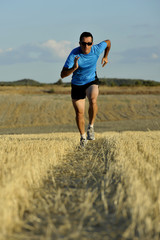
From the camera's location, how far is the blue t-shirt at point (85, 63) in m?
6.45

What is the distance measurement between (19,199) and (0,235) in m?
0.71

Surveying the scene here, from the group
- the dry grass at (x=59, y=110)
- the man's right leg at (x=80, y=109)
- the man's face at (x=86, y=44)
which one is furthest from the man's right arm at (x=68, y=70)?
the dry grass at (x=59, y=110)

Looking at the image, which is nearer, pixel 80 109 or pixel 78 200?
pixel 78 200

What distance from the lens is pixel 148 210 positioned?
2045mm

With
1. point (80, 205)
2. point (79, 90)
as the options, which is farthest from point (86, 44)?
point (80, 205)

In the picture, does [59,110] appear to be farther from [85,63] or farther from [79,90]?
[85,63]

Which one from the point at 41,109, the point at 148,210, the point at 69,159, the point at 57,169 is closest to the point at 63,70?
the point at 69,159

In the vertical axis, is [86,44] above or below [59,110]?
above

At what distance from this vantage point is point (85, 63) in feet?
22.0

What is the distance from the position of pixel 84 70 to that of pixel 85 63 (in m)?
0.18

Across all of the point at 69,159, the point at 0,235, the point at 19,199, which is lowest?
the point at 69,159

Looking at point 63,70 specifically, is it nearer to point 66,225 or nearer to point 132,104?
point 66,225

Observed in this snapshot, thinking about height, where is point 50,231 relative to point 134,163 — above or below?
above

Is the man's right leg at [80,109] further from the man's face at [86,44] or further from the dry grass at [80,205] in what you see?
the dry grass at [80,205]
